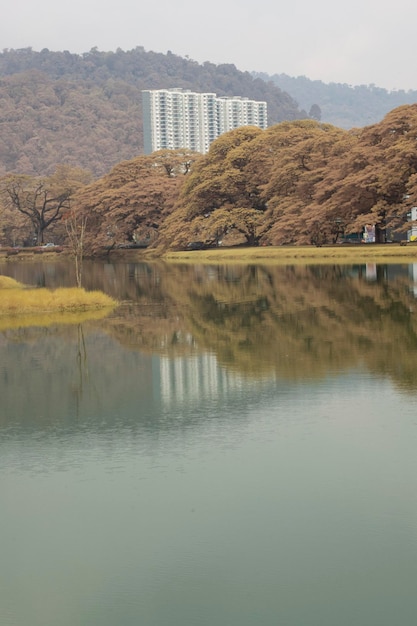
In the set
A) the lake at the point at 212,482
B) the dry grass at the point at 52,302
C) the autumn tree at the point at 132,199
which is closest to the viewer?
the lake at the point at 212,482

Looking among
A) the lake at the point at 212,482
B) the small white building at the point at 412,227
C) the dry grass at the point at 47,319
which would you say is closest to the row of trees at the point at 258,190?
the small white building at the point at 412,227

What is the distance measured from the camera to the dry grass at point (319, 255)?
55094 mm

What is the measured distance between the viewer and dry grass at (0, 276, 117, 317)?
1146 inches

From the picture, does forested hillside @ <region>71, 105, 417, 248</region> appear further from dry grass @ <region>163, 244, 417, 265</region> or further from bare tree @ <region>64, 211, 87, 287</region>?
bare tree @ <region>64, 211, 87, 287</region>

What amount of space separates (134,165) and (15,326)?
68.6m

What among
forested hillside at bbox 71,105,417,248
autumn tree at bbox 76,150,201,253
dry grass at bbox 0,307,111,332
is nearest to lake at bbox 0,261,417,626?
dry grass at bbox 0,307,111,332

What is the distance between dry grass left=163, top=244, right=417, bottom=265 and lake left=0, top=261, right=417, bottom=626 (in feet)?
117

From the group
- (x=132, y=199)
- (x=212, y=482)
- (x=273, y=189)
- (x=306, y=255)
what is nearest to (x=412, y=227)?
(x=306, y=255)

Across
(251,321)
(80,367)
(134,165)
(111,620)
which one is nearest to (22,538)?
(111,620)

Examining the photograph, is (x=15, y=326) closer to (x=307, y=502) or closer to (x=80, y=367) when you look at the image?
(x=80, y=367)

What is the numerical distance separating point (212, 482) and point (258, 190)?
6651cm

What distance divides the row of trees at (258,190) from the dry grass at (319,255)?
1.53 metres

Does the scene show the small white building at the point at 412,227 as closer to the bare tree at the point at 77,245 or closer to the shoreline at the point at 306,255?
the shoreline at the point at 306,255

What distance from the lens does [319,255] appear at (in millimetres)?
59844
